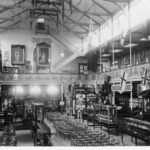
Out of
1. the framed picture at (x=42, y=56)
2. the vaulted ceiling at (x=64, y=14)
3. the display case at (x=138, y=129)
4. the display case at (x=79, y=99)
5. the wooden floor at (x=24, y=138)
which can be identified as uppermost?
the vaulted ceiling at (x=64, y=14)

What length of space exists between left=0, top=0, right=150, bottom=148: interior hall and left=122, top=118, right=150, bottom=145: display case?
149 inches

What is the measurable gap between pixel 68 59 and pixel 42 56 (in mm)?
3457

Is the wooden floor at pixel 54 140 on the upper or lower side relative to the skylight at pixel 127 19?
lower

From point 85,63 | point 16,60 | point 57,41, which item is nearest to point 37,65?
point 16,60

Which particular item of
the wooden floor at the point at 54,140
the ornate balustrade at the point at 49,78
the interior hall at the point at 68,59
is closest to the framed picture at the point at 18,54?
the interior hall at the point at 68,59

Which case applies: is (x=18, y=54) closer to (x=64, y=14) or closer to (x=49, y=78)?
(x=49, y=78)

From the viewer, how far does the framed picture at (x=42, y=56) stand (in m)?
32.5

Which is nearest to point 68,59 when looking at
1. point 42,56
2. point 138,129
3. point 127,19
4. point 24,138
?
point 42,56

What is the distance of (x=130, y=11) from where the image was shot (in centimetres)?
2423

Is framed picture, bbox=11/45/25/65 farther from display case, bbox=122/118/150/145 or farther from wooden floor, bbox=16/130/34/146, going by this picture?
display case, bbox=122/118/150/145

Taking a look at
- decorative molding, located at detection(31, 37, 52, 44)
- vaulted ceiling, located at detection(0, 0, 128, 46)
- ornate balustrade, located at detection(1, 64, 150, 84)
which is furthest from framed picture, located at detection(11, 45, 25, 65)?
ornate balustrade, located at detection(1, 64, 150, 84)

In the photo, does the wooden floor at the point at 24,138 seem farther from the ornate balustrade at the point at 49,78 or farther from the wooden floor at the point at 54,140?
the ornate balustrade at the point at 49,78

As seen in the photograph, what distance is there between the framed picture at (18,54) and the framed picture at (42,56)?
2.31 meters

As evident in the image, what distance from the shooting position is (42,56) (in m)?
32.9
